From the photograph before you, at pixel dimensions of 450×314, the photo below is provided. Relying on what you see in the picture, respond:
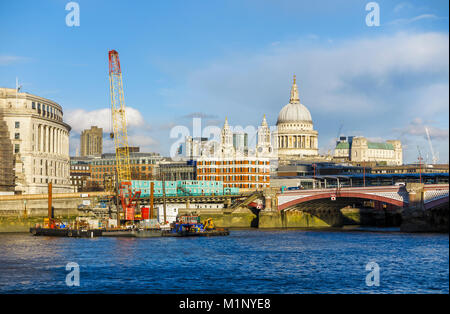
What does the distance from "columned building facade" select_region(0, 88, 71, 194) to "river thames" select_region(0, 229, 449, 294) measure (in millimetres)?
58920

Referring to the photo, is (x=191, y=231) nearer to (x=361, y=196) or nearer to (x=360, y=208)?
(x=361, y=196)

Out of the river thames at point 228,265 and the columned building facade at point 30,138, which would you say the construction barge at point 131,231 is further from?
the columned building facade at point 30,138

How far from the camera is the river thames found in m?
42.2

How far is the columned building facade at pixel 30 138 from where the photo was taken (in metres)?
132

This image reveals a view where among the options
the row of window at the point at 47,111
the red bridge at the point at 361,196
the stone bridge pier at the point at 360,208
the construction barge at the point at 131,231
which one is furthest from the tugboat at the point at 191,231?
the row of window at the point at 47,111

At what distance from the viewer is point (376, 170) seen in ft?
630

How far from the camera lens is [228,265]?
53.5 metres

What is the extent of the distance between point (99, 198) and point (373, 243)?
58.5 m

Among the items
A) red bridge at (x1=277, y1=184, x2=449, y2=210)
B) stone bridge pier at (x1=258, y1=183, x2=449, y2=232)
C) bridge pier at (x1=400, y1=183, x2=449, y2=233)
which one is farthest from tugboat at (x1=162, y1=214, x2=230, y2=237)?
bridge pier at (x1=400, y1=183, x2=449, y2=233)

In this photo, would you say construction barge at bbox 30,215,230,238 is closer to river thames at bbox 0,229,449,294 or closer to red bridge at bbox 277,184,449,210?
river thames at bbox 0,229,449,294

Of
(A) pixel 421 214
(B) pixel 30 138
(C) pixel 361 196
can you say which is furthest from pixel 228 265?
(B) pixel 30 138
